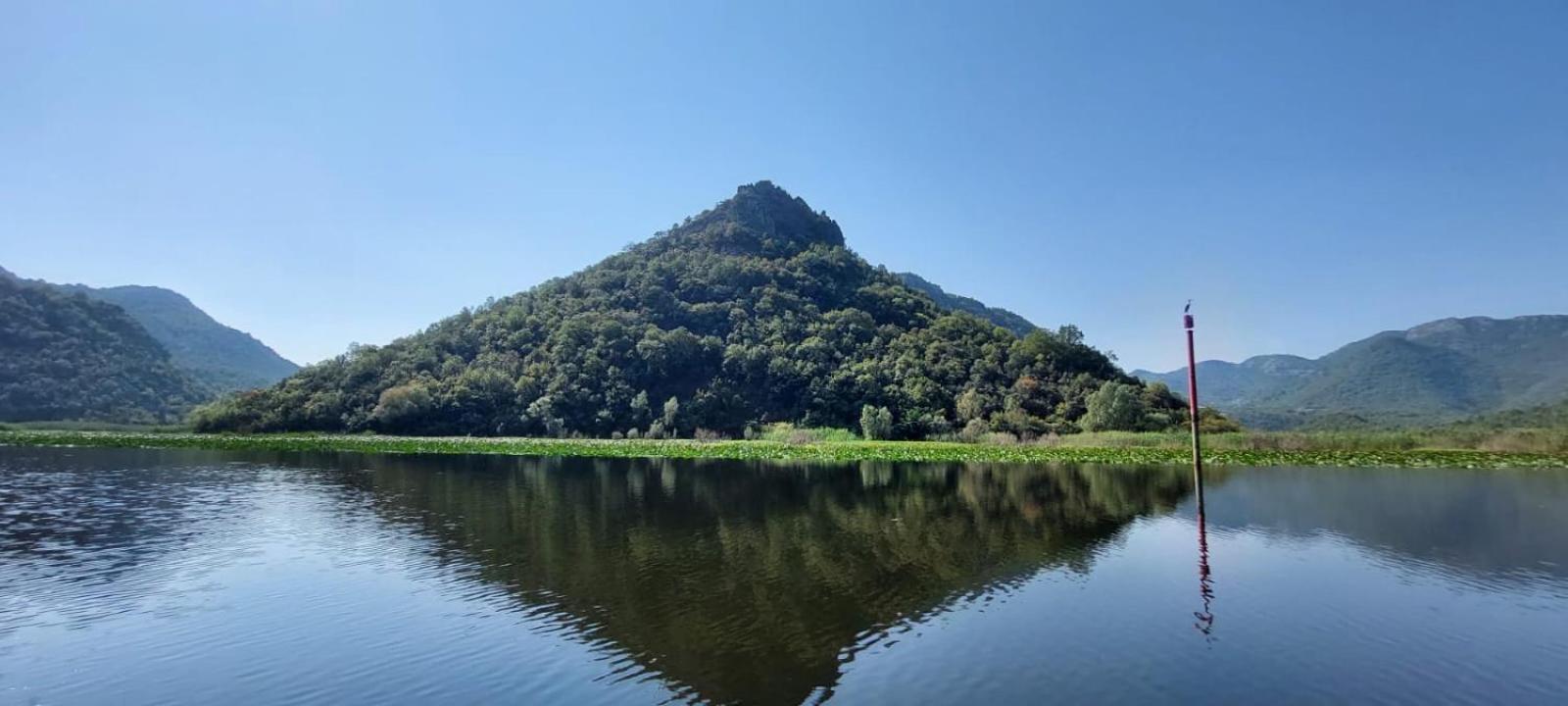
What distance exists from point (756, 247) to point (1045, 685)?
6859 inches

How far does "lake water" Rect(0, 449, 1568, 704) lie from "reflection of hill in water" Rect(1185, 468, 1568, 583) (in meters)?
0.29

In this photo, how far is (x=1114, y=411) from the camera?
9862 centimetres

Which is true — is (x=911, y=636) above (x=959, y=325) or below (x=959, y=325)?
below

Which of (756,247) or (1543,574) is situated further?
(756,247)

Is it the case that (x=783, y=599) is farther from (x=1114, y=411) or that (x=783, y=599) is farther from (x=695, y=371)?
(x=695, y=371)

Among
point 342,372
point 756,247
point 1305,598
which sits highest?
point 756,247

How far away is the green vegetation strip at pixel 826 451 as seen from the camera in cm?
6078

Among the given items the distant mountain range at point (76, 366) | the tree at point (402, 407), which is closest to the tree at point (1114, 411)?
the tree at point (402, 407)

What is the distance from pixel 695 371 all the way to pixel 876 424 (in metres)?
41.7

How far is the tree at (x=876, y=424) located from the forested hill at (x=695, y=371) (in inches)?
24.6

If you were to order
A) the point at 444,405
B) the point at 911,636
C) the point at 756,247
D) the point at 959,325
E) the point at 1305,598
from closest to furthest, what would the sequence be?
1. the point at 911,636
2. the point at 1305,598
3. the point at 444,405
4. the point at 959,325
5. the point at 756,247

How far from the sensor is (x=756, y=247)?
18425 centimetres

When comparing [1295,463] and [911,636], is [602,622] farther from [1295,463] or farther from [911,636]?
[1295,463]

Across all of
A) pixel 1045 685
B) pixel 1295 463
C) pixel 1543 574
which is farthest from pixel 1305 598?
pixel 1295 463
